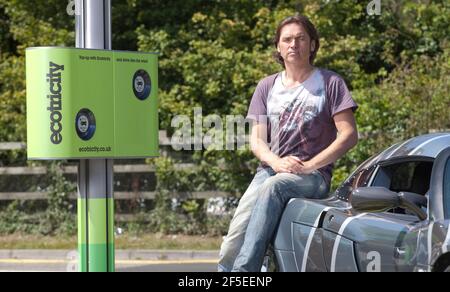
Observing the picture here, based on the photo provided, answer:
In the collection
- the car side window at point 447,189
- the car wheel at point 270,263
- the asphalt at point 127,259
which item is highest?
the car side window at point 447,189

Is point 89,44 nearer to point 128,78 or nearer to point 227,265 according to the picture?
point 128,78

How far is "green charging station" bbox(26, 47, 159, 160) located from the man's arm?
49.2 inches

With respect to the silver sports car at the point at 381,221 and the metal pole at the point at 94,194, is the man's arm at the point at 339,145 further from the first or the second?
the metal pole at the point at 94,194

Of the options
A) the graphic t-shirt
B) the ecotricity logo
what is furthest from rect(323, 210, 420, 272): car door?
the ecotricity logo

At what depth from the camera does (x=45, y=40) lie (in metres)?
16.3

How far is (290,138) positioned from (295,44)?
60 cm

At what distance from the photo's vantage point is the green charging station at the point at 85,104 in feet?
20.0

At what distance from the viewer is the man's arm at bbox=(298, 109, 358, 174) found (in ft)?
18.5

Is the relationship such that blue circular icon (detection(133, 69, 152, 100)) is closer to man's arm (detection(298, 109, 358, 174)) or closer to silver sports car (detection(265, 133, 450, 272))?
man's arm (detection(298, 109, 358, 174))

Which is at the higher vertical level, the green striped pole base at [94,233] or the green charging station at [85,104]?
the green charging station at [85,104]

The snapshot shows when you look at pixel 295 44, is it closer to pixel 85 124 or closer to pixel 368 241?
pixel 85 124

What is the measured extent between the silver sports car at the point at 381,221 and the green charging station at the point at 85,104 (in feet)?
4.56

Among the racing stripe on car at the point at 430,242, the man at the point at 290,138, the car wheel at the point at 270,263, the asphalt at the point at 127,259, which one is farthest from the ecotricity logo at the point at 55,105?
the asphalt at the point at 127,259
